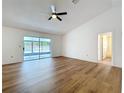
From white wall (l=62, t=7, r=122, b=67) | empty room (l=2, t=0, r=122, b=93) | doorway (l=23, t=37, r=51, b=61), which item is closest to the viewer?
empty room (l=2, t=0, r=122, b=93)

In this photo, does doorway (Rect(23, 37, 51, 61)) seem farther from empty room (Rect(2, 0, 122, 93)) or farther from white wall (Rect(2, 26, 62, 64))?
white wall (Rect(2, 26, 62, 64))

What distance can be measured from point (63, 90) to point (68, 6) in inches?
151

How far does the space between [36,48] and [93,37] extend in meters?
4.90

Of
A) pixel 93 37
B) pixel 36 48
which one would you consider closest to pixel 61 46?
pixel 36 48

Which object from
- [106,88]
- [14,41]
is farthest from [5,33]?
[106,88]

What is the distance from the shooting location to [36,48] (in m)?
8.05

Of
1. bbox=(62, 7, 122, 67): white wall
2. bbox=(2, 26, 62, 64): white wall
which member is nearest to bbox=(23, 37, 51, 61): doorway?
bbox=(2, 26, 62, 64): white wall

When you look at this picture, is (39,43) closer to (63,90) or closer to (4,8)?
(4,8)

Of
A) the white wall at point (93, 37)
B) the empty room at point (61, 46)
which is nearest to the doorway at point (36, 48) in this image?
the empty room at point (61, 46)

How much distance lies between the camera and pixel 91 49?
22.6 feet

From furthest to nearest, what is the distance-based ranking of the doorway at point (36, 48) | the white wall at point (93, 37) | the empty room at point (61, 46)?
the doorway at point (36, 48), the white wall at point (93, 37), the empty room at point (61, 46)

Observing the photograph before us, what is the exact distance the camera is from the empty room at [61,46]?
3043mm

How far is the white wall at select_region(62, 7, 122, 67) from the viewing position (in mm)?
5409

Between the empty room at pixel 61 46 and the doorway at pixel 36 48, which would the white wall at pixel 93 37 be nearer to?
the empty room at pixel 61 46
